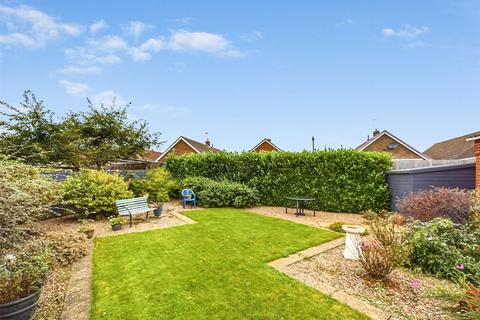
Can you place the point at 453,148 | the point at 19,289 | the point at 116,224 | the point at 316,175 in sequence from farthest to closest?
the point at 453,148
the point at 316,175
the point at 116,224
the point at 19,289

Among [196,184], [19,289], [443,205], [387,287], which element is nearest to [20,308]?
[19,289]

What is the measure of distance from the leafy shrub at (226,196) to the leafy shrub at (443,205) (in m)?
6.65

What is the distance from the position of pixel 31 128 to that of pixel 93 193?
411 centimetres

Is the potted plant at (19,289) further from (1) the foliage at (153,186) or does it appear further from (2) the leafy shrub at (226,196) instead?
(1) the foliage at (153,186)

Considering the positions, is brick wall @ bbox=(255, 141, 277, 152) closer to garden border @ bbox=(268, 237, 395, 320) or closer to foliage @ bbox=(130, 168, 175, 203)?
foliage @ bbox=(130, 168, 175, 203)

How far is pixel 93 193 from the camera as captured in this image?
28.7 ft

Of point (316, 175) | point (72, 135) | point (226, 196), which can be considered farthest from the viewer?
point (226, 196)

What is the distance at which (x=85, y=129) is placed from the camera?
41.7ft

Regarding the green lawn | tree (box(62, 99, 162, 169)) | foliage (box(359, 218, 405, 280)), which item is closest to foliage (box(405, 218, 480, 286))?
foliage (box(359, 218, 405, 280))

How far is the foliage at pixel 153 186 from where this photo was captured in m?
12.4

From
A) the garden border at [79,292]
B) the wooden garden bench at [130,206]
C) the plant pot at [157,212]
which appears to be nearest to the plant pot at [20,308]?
the garden border at [79,292]

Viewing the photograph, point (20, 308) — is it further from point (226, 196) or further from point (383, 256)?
point (226, 196)

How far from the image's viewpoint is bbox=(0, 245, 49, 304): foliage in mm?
2949

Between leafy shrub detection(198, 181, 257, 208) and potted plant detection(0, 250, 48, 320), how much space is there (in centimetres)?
827
